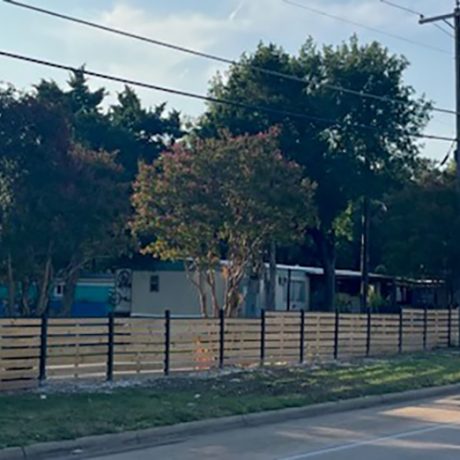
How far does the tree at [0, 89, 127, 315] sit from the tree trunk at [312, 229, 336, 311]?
23545 millimetres

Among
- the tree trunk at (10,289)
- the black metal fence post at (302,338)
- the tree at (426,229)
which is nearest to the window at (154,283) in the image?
the tree at (426,229)

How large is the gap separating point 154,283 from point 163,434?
28733mm

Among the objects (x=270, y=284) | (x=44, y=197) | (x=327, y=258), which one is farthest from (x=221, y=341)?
(x=327, y=258)

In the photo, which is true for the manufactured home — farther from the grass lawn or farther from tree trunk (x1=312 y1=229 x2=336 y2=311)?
the grass lawn

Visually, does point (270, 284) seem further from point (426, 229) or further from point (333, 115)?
point (333, 115)

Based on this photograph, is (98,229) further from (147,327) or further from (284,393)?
(284,393)

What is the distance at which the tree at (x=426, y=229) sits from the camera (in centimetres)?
3872

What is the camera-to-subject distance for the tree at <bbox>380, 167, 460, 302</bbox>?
3872 cm

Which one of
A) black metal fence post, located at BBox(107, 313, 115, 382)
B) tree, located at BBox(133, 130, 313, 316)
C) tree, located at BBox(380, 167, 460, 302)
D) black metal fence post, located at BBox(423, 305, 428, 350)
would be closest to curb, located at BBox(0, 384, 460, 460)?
black metal fence post, located at BBox(107, 313, 115, 382)

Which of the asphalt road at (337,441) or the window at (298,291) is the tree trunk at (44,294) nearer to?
the asphalt road at (337,441)

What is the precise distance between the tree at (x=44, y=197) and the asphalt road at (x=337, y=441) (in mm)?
8764

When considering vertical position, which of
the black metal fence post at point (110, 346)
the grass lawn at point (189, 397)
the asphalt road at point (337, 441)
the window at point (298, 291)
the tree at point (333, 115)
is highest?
the tree at point (333, 115)

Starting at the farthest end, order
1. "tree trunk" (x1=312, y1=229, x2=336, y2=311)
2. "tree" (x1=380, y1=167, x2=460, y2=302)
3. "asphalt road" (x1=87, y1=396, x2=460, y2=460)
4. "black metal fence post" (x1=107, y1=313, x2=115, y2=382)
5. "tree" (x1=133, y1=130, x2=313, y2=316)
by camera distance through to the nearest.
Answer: "tree trunk" (x1=312, y1=229, x2=336, y2=311), "tree" (x1=380, y1=167, x2=460, y2=302), "tree" (x1=133, y1=130, x2=313, y2=316), "black metal fence post" (x1=107, y1=313, x2=115, y2=382), "asphalt road" (x1=87, y1=396, x2=460, y2=460)

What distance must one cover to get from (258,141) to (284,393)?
39.6 ft
